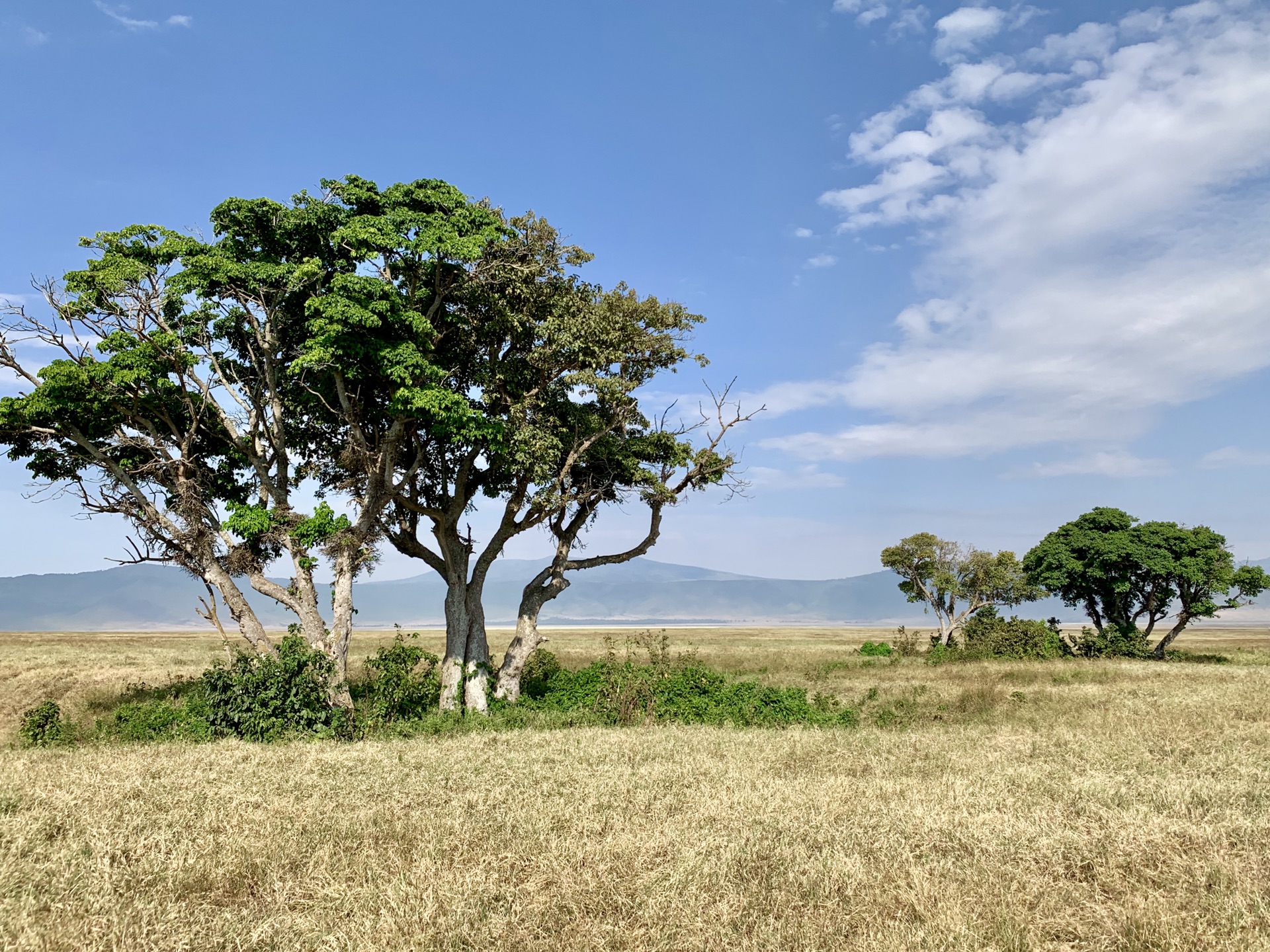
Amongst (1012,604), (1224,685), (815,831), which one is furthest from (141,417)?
(1012,604)

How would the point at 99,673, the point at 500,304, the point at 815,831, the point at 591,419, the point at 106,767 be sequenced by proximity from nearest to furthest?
the point at 815,831, the point at 106,767, the point at 500,304, the point at 591,419, the point at 99,673

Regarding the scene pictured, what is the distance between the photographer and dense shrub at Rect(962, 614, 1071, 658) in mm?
39812

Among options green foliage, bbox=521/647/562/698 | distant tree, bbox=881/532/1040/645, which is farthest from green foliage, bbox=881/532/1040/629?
green foliage, bbox=521/647/562/698

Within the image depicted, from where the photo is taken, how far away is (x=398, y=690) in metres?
19.9

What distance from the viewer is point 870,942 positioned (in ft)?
19.0

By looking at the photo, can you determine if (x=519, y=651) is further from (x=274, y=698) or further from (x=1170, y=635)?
(x=1170, y=635)

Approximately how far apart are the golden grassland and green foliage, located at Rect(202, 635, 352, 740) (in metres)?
1.18

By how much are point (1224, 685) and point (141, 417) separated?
110ft

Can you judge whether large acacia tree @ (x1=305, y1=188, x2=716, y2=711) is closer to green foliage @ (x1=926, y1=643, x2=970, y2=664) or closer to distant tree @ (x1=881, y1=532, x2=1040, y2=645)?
green foliage @ (x1=926, y1=643, x2=970, y2=664)

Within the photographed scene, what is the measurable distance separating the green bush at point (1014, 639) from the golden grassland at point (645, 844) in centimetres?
2551

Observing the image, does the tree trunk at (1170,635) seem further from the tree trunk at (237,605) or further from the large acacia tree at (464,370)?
the tree trunk at (237,605)

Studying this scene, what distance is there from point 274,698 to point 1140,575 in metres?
44.5

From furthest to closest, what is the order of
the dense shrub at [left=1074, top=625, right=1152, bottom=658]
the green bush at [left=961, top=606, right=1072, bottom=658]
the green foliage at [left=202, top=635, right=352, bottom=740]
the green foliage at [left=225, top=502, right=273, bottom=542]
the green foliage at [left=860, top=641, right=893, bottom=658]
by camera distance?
the green foliage at [left=860, top=641, right=893, bottom=658]
the dense shrub at [left=1074, top=625, right=1152, bottom=658]
the green bush at [left=961, top=606, right=1072, bottom=658]
the green foliage at [left=225, top=502, right=273, bottom=542]
the green foliage at [left=202, top=635, right=352, bottom=740]

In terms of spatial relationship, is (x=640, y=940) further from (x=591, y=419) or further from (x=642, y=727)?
(x=591, y=419)
